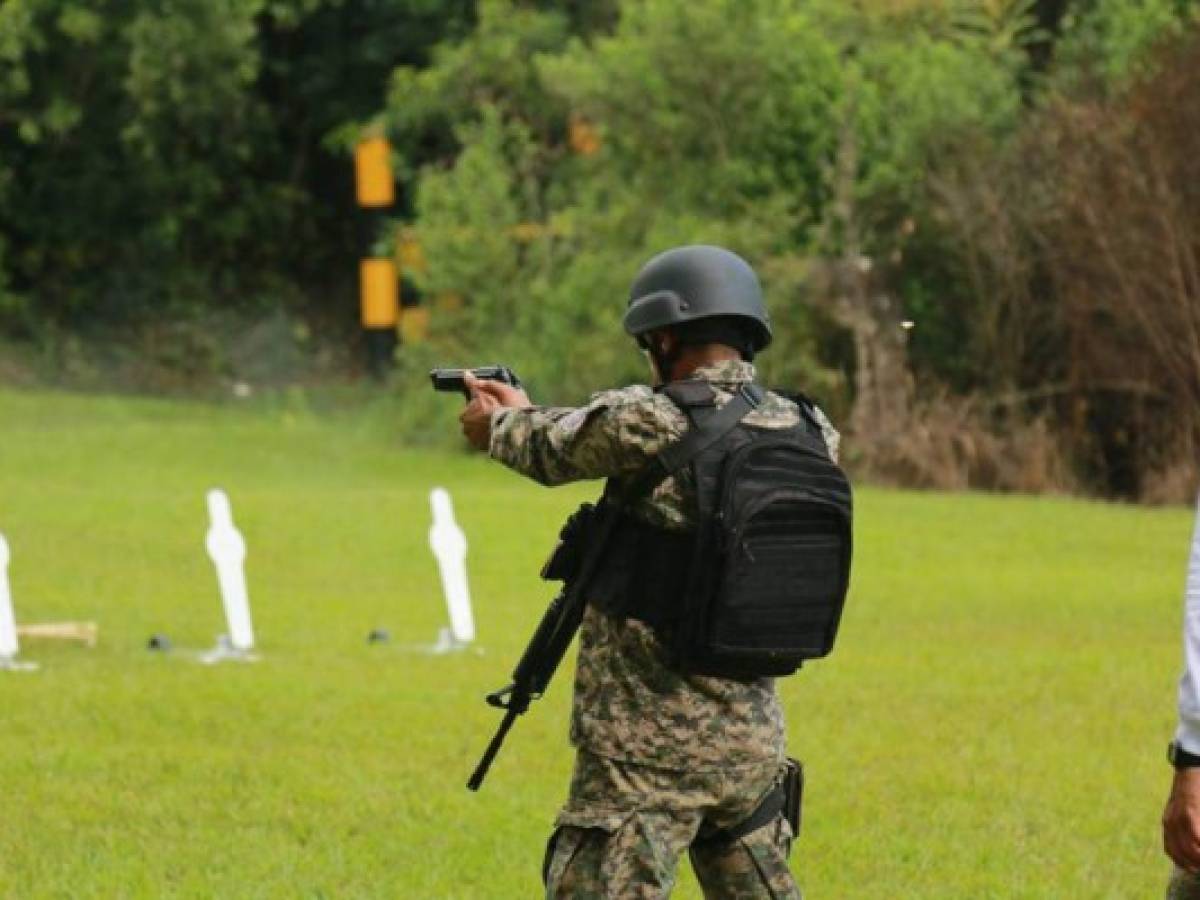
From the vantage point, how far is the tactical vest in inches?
248

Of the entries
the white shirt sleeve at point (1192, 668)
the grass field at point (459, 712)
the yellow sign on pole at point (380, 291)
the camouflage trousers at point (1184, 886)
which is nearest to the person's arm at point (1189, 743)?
the white shirt sleeve at point (1192, 668)

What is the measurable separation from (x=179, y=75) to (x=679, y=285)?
45389 mm

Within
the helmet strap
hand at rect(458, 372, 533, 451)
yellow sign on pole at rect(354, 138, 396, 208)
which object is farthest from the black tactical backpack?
yellow sign on pole at rect(354, 138, 396, 208)

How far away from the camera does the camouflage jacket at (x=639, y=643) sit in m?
6.36

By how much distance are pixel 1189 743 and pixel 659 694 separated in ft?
4.59

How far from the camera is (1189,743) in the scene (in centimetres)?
542

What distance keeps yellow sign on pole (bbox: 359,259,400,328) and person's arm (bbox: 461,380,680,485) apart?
4306 cm

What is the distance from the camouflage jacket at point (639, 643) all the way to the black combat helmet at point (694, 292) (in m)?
0.13

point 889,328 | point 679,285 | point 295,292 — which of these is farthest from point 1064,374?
point 679,285

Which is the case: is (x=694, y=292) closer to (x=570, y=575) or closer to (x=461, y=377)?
(x=461, y=377)

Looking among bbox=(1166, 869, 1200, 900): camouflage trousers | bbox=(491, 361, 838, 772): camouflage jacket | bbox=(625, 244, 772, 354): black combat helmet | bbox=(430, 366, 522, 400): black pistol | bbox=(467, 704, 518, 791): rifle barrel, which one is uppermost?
bbox=(625, 244, 772, 354): black combat helmet

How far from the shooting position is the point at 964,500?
3147 centimetres

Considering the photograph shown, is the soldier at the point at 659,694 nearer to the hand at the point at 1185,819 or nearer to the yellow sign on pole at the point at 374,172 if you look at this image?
the hand at the point at 1185,819

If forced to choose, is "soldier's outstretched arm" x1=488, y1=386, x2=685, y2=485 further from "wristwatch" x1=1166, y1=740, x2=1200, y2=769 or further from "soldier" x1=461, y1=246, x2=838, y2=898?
"wristwatch" x1=1166, y1=740, x2=1200, y2=769
